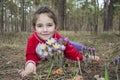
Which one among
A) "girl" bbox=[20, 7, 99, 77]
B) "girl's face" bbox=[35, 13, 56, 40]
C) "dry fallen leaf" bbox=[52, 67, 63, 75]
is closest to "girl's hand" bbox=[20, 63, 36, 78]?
"girl" bbox=[20, 7, 99, 77]

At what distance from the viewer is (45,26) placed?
8.96ft

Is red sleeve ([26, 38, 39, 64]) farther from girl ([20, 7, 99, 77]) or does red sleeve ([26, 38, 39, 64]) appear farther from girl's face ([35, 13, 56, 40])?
girl's face ([35, 13, 56, 40])

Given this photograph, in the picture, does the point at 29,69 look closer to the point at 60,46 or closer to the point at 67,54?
the point at 60,46

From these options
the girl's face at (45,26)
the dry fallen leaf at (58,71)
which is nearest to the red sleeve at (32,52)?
the girl's face at (45,26)

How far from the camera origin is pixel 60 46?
2.44 m

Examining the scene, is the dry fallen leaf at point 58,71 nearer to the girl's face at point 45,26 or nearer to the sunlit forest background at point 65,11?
the girl's face at point 45,26

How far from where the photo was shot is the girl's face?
2.72 metres

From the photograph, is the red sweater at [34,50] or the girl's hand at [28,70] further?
the red sweater at [34,50]

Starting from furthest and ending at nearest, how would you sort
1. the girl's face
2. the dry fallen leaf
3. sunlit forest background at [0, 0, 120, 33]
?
sunlit forest background at [0, 0, 120, 33], the girl's face, the dry fallen leaf

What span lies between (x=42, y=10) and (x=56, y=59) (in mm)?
569

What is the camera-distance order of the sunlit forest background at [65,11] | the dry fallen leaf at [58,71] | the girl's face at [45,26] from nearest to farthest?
1. the dry fallen leaf at [58,71]
2. the girl's face at [45,26]
3. the sunlit forest background at [65,11]

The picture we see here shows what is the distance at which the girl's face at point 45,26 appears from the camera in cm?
272

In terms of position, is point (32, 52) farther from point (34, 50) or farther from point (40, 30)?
point (40, 30)

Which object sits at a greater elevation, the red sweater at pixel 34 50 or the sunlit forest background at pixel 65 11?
the sunlit forest background at pixel 65 11
